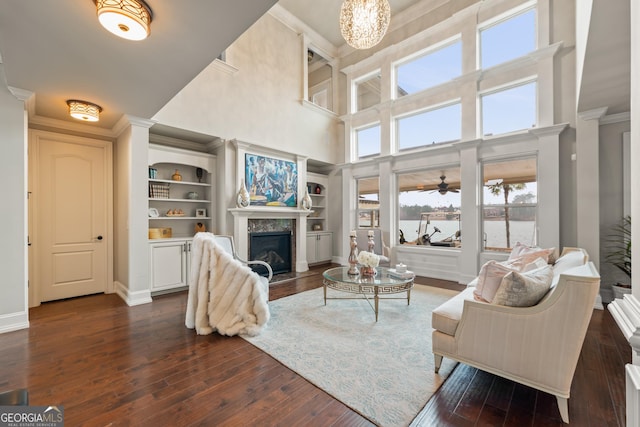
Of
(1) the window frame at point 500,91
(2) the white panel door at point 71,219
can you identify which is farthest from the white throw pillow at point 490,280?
(2) the white panel door at point 71,219

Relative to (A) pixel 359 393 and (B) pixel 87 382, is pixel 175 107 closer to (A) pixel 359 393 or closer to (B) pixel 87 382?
(B) pixel 87 382

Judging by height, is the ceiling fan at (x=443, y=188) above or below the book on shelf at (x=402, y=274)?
above

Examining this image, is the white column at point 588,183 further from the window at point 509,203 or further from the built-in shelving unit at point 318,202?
the built-in shelving unit at point 318,202

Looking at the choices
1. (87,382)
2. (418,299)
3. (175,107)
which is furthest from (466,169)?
(87,382)

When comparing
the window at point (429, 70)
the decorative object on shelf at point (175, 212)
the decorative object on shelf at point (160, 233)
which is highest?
the window at point (429, 70)

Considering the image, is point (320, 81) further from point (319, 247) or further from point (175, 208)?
point (175, 208)

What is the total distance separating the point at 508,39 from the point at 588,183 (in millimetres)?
2762

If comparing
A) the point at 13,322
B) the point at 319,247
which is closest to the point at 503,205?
the point at 319,247

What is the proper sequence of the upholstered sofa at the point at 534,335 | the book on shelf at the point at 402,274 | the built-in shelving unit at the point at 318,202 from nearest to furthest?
the upholstered sofa at the point at 534,335
the book on shelf at the point at 402,274
the built-in shelving unit at the point at 318,202

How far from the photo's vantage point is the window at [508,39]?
436 centimetres

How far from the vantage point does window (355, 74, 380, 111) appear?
6500 millimetres

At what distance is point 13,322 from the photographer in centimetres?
285

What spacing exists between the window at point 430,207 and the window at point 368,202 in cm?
60

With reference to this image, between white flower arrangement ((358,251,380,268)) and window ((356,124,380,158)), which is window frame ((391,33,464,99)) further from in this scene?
white flower arrangement ((358,251,380,268))
